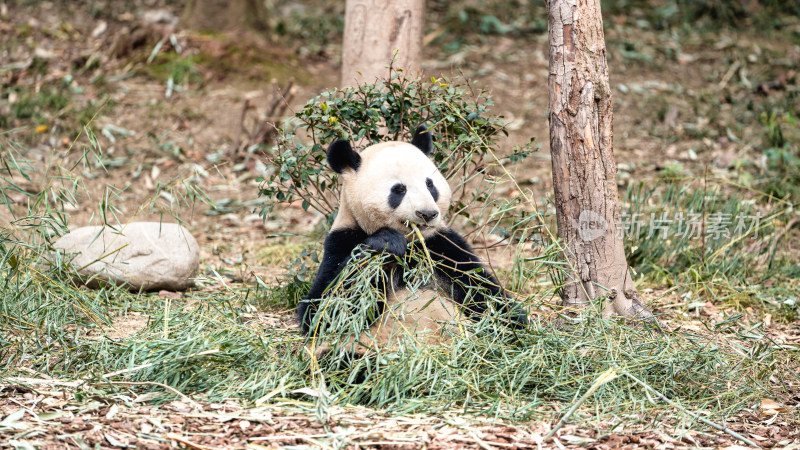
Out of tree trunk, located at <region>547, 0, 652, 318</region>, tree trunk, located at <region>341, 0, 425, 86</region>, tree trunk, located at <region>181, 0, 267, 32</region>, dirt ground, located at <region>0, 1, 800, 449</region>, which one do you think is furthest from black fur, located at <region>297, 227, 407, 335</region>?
tree trunk, located at <region>181, 0, 267, 32</region>

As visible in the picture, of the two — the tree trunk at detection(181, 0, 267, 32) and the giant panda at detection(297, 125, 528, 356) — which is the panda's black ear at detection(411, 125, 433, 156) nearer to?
the giant panda at detection(297, 125, 528, 356)

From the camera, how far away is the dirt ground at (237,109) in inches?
247

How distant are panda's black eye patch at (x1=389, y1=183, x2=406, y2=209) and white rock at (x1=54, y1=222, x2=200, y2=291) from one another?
6.88 feet

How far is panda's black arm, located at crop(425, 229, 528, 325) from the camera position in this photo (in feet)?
11.7

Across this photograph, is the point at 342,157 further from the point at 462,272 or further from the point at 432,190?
the point at 462,272

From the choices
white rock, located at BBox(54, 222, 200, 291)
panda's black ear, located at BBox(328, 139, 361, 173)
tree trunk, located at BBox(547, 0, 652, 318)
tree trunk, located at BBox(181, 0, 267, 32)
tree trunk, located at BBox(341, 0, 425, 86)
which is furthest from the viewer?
tree trunk, located at BBox(181, 0, 267, 32)

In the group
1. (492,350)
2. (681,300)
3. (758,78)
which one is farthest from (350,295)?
(758,78)

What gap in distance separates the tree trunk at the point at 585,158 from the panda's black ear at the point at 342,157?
3.43 feet

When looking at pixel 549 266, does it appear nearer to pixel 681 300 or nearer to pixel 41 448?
pixel 681 300

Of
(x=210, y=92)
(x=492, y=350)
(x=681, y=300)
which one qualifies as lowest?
(x=681, y=300)

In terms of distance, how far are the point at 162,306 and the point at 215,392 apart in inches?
53.8

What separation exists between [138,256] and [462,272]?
247cm

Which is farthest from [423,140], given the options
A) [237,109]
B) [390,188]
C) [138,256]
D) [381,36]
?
[237,109]

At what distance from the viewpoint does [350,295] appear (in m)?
3.51
